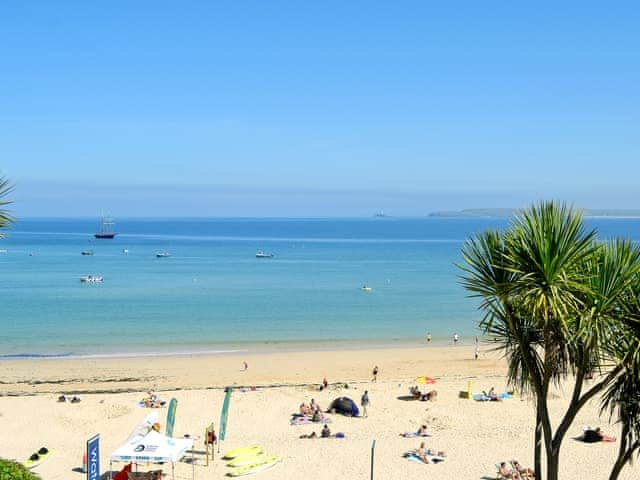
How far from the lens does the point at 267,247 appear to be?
5630 inches

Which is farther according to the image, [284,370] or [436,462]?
[284,370]

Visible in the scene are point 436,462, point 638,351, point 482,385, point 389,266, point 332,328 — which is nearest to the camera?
point 638,351

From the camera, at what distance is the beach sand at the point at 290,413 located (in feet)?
58.5

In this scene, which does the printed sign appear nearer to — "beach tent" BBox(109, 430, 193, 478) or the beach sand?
"beach tent" BBox(109, 430, 193, 478)

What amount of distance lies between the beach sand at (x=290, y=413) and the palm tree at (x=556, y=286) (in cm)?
934

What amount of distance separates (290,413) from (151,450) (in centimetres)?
803

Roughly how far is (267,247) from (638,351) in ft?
446

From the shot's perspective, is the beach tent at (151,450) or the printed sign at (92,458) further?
the beach tent at (151,450)

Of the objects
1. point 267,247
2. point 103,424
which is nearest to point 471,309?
point 103,424

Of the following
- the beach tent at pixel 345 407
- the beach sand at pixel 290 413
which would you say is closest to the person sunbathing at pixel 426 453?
the beach sand at pixel 290 413

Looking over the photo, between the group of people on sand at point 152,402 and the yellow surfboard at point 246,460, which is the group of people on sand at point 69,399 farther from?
the yellow surfboard at point 246,460

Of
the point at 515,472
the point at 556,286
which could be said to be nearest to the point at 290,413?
the point at 515,472

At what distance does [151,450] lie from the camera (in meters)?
15.8

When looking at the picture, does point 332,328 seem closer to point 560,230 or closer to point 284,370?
point 284,370
